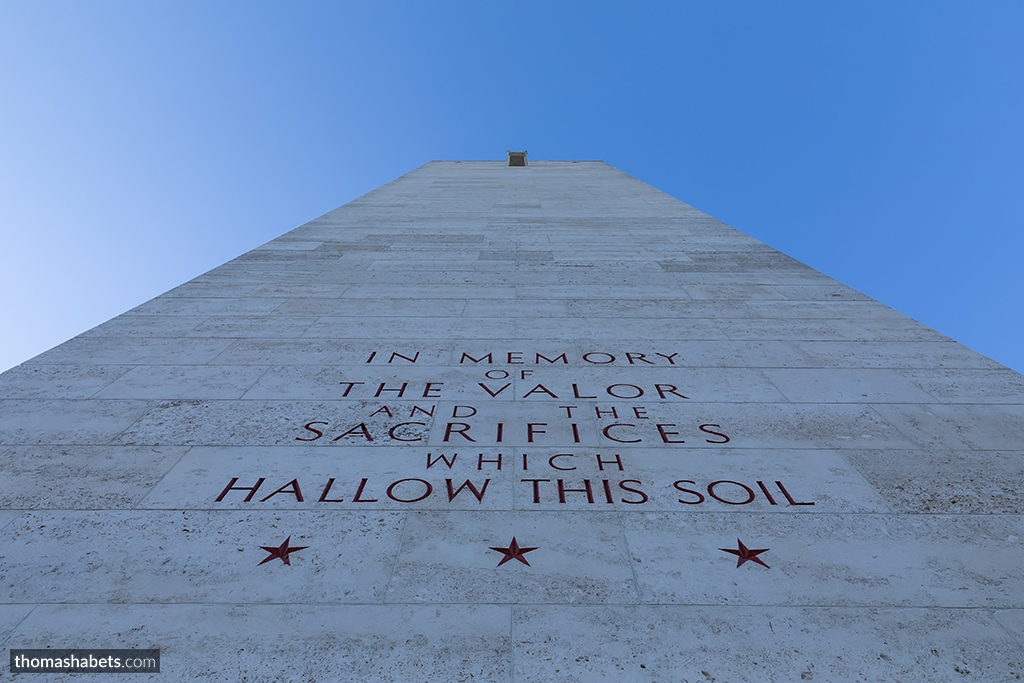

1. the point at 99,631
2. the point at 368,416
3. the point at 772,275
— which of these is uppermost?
the point at 772,275

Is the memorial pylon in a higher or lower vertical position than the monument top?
lower

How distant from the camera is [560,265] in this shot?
9008mm

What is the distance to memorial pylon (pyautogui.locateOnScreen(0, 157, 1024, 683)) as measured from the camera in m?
3.11

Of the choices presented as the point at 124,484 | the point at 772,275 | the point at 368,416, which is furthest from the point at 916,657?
the point at 772,275

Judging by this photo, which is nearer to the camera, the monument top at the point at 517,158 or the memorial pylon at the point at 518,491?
the memorial pylon at the point at 518,491

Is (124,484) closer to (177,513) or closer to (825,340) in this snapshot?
(177,513)

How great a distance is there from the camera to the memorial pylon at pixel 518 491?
3113 millimetres

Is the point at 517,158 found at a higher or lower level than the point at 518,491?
higher

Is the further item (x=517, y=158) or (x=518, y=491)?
(x=517, y=158)

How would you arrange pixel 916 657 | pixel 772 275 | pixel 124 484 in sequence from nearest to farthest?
pixel 916 657
pixel 124 484
pixel 772 275

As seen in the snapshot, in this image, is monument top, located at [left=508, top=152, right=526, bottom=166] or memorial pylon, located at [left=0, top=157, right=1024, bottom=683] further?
monument top, located at [left=508, top=152, right=526, bottom=166]

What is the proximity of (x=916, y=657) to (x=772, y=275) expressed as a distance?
639cm

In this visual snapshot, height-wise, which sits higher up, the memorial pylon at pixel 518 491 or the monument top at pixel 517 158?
the monument top at pixel 517 158

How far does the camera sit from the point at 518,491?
4152 millimetres
